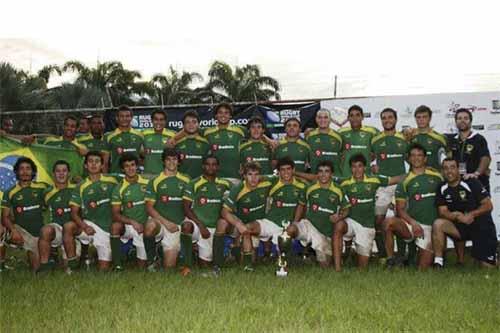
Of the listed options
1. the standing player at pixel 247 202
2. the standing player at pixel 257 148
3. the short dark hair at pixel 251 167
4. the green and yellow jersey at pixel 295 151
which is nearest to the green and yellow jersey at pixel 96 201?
the standing player at pixel 247 202

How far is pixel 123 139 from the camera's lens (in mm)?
8273

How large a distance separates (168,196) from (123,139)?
1.43m

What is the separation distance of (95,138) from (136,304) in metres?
3.77

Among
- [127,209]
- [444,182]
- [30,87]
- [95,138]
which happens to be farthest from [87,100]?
[444,182]

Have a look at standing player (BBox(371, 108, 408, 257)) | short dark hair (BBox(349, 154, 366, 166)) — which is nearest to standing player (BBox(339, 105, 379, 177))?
standing player (BBox(371, 108, 408, 257))

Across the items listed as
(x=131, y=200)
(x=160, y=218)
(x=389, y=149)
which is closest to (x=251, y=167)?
(x=160, y=218)

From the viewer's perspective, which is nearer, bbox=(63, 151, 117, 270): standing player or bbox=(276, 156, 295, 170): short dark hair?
bbox=(63, 151, 117, 270): standing player

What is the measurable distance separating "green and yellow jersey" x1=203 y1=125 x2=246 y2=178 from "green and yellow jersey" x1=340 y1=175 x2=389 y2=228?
158 cm

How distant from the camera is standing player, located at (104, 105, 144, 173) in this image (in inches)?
325

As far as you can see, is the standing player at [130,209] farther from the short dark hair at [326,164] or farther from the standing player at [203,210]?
the short dark hair at [326,164]

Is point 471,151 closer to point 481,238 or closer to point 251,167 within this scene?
point 481,238

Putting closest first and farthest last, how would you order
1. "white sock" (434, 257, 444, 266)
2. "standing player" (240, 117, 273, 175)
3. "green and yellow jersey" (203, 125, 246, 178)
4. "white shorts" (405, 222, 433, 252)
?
"white sock" (434, 257, 444, 266), "white shorts" (405, 222, 433, 252), "standing player" (240, 117, 273, 175), "green and yellow jersey" (203, 125, 246, 178)

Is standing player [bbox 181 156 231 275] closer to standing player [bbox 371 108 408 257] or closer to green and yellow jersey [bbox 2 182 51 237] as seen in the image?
green and yellow jersey [bbox 2 182 51 237]

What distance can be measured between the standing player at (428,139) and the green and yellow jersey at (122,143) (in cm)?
377
